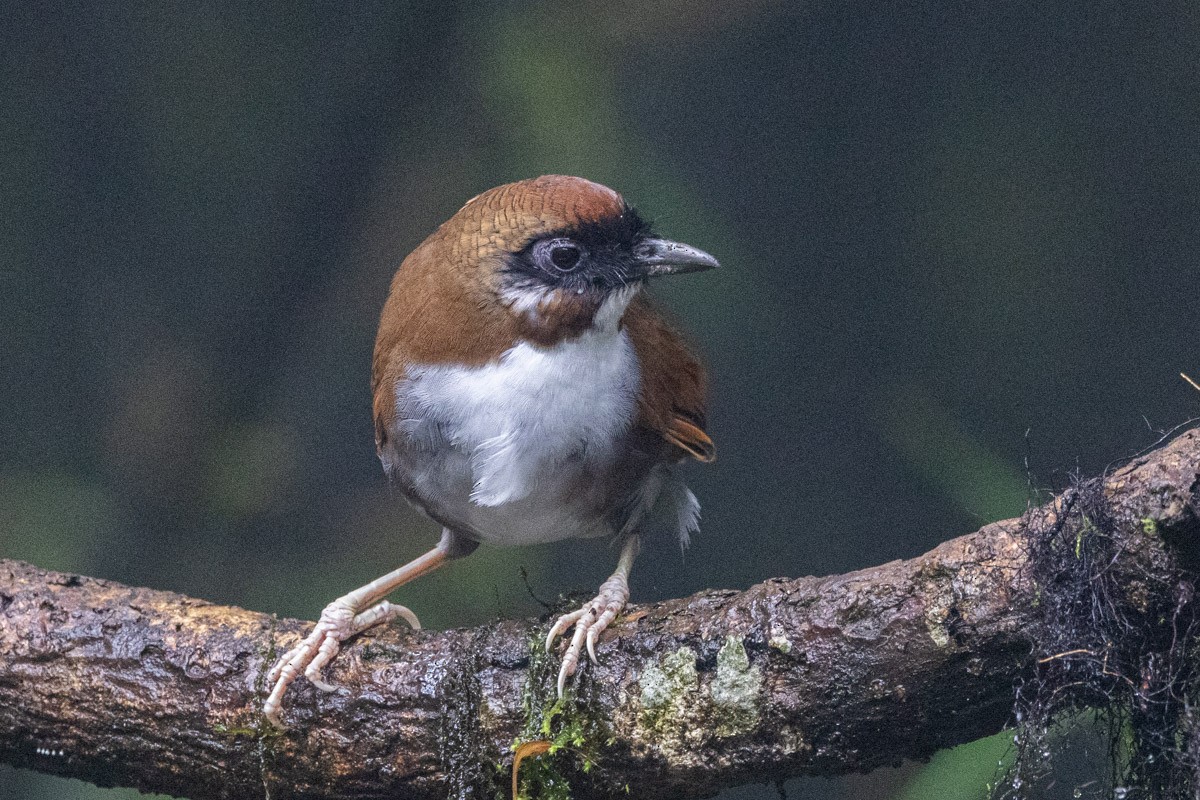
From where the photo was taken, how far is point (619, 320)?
2889 mm

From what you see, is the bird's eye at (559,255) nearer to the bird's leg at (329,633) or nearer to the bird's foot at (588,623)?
the bird's foot at (588,623)

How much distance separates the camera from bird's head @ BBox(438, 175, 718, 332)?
2.73 meters

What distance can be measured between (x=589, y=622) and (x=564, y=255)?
0.91 metres

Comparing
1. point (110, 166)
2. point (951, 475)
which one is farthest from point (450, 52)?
point (951, 475)

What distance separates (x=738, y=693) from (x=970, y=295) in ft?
7.70

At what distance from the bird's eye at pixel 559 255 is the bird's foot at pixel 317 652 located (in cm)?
101

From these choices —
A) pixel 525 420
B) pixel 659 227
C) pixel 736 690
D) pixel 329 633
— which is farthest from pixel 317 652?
pixel 659 227

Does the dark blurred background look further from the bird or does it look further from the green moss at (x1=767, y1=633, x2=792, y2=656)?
the green moss at (x1=767, y1=633, x2=792, y2=656)

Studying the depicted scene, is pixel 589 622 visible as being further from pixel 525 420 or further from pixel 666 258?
pixel 666 258

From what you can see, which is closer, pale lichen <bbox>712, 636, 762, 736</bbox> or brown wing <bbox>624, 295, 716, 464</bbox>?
pale lichen <bbox>712, 636, 762, 736</bbox>

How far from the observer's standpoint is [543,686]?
2496 mm

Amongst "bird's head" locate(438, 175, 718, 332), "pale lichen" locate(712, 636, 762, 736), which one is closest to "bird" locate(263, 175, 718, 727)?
"bird's head" locate(438, 175, 718, 332)

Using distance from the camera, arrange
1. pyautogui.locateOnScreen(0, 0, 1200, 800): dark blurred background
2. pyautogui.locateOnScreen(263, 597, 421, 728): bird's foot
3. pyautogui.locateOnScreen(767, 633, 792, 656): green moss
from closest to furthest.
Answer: pyautogui.locateOnScreen(767, 633, 792, 656): green moss, pyautogui.locateOnScreen(263, 597, 421, 728): bird's foot, pyautogui.locateOnScreen(0, 0, 1200, 800): dark blurred background

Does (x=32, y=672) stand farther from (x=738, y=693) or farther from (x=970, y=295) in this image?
(x=970, y=295)
